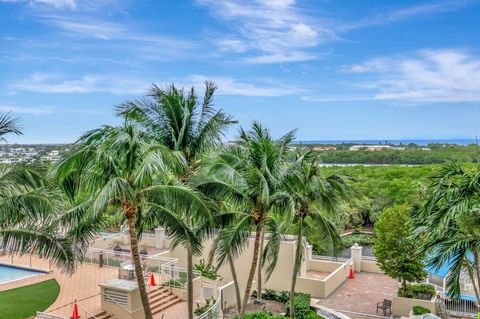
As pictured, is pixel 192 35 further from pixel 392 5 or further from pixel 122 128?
pixel 122 128

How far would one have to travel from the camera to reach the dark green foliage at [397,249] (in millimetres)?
18422

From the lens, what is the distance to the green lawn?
16.3 metres

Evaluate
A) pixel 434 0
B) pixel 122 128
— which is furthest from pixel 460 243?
pixel 434 0

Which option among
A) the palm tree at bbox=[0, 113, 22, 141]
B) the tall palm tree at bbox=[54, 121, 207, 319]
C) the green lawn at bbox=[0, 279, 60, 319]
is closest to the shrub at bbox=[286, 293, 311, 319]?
the tall palm tree at bbox=[54, 121, 207, 319]

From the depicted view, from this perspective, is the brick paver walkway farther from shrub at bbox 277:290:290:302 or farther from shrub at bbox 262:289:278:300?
shrub at bbox 262:289:278:300

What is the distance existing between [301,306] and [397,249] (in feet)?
15.2

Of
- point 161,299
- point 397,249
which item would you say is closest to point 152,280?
point 161,299

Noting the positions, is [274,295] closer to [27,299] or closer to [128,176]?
[27,299]

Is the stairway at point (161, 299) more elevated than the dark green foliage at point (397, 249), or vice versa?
the dark green foliage at point (397, 249)

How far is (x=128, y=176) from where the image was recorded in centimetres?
1091

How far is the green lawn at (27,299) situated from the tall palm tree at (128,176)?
24.0 ft

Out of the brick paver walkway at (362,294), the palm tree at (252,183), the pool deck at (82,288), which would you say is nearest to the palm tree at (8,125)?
the palm tree at (252,183)

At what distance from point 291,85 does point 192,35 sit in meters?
19.4

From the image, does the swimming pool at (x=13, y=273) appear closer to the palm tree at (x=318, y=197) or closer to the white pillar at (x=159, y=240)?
the white pillar at (x=159, y=240)
